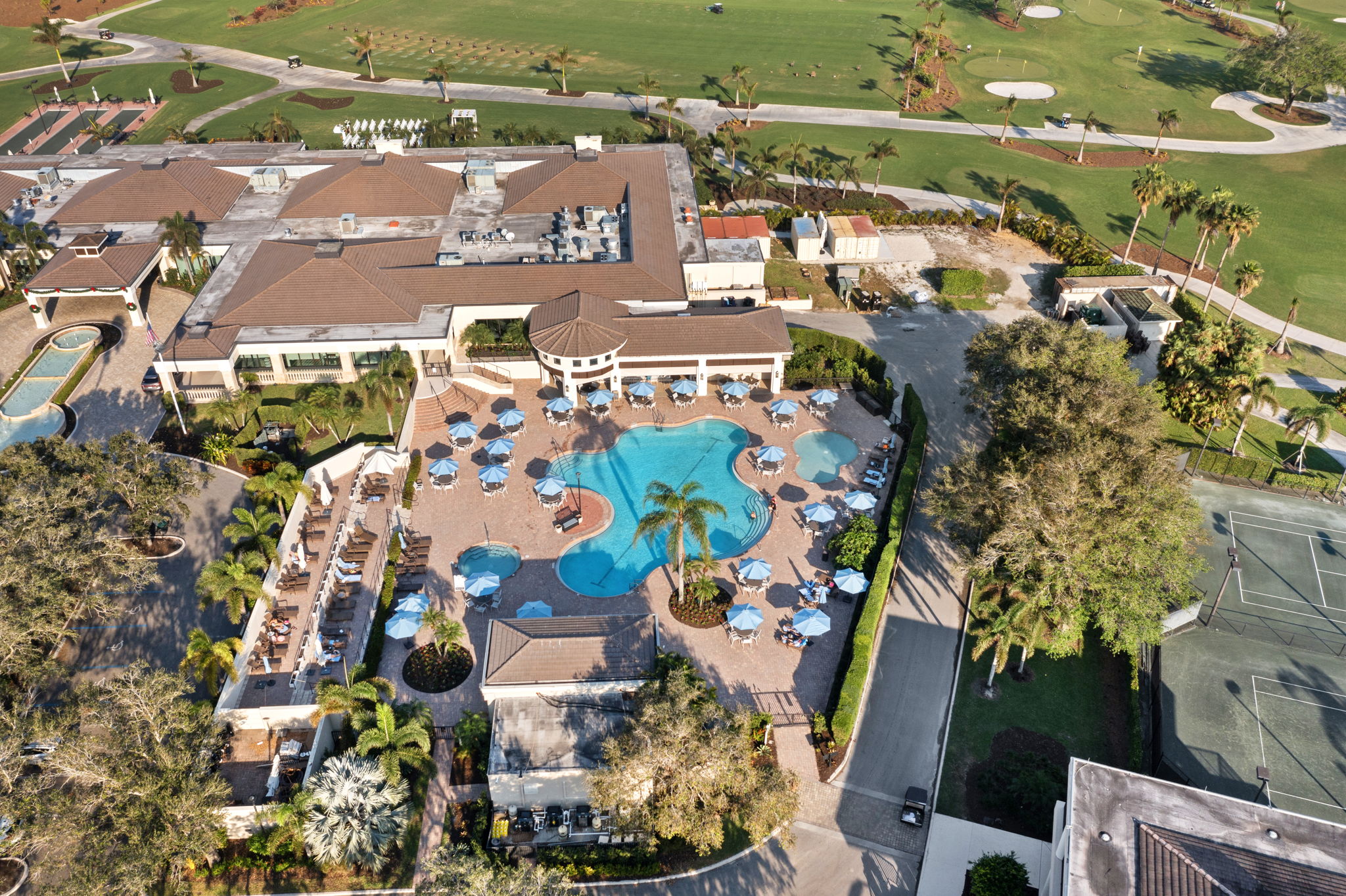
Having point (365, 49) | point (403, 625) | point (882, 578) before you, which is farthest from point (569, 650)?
point (365, 49)

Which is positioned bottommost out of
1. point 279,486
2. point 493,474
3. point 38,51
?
point 493,474

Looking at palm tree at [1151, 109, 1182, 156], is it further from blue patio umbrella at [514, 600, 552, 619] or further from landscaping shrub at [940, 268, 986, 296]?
blue patio umbrella at [514, 600, 552, 619]

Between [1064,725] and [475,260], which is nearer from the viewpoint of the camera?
[1064,725]

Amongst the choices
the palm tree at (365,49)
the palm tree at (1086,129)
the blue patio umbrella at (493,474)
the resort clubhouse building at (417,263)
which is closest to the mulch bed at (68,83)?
the palm tree at (365,49)

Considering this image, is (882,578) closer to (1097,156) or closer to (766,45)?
(1097,156)

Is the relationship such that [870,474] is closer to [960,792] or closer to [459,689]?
[960,792]

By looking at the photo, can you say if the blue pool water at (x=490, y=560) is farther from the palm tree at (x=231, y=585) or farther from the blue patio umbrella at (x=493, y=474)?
the palm tree at (x=231, y=585)

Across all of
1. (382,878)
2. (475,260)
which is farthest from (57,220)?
(382,878)
